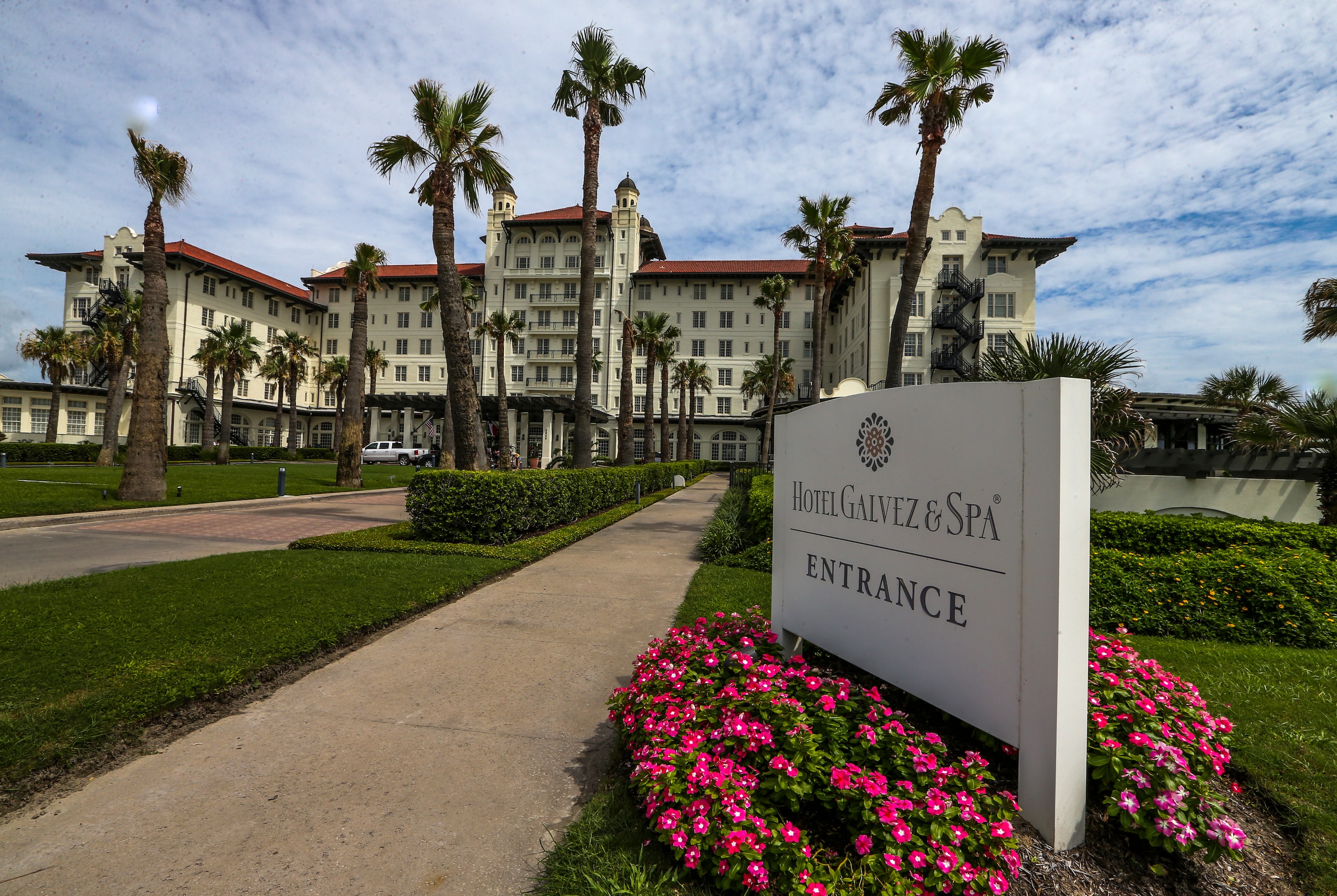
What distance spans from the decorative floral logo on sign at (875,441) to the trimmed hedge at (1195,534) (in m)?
6.96

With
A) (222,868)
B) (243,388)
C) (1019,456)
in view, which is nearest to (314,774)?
(222,868)

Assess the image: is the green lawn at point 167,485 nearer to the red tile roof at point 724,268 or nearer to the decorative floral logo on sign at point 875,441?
the decorative floral logo on sign at point 875,441

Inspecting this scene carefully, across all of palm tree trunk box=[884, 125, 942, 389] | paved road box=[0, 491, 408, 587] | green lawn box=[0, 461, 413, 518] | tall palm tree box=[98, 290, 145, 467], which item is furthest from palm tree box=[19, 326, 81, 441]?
palm tree trunk box=[884, 125, 942, 389]

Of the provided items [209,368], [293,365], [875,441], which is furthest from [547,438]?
[875,441]

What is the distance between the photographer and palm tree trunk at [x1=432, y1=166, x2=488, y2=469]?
13984mm

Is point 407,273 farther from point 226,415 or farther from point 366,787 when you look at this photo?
point 366,787

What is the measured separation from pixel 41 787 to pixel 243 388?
214 ft

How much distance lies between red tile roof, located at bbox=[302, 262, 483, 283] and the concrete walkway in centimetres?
6267

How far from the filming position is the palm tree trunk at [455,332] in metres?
14.0

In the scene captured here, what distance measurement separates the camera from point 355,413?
24.3 m

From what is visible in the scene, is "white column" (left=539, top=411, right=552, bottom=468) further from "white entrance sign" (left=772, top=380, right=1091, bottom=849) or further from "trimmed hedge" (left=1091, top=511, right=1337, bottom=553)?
"white entrance sign" (left=772, top=380, right=1091, bottom=849)

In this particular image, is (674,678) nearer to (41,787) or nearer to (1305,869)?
(1305,869)

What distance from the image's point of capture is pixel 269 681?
183 inches

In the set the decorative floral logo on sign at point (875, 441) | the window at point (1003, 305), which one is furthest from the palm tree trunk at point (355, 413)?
the window at point (1003, 305)
